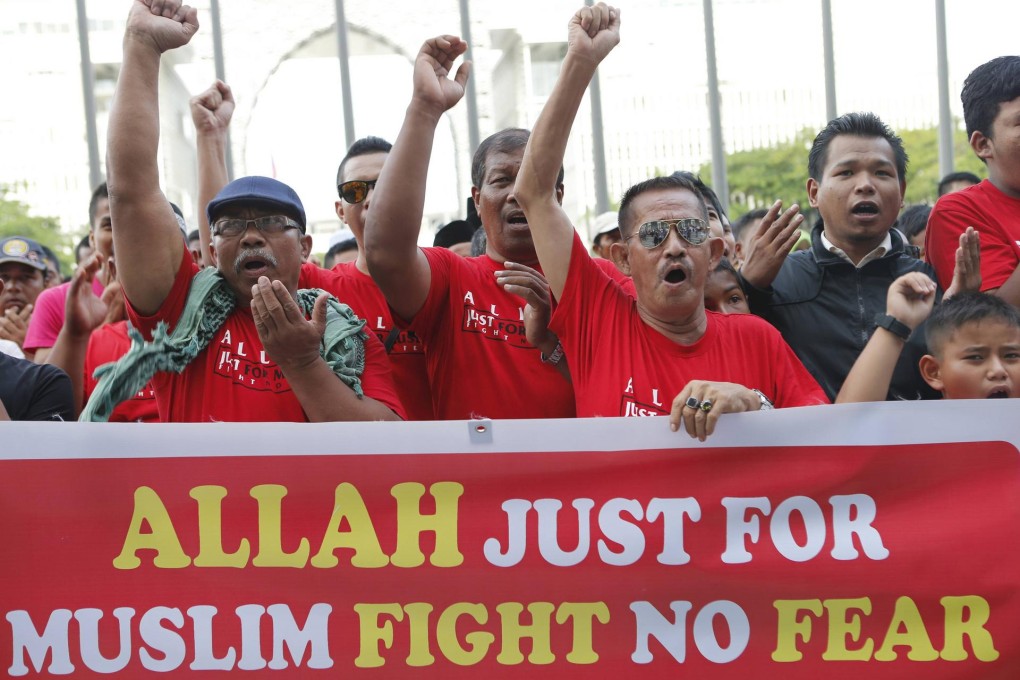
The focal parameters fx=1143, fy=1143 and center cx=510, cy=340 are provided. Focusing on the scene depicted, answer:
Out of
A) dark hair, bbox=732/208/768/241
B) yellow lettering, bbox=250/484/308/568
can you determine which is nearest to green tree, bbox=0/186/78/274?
dark hair, bbox=732/208/768/241

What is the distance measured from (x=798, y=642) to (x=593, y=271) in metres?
1.10

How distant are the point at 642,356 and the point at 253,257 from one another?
110 centimetres

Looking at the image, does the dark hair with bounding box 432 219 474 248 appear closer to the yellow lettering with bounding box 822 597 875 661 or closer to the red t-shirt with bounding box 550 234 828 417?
the red t-shirt with bounding box 550 234 828 417

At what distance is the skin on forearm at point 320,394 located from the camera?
289 cm

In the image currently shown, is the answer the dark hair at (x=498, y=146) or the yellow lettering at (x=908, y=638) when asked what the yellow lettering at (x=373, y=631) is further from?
the dark hair at (x=498, y=146)

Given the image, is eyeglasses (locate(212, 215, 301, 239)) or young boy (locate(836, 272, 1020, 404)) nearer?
young boy (locate(836, 272, 1020, 404))

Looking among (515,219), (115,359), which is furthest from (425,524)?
(115,359)

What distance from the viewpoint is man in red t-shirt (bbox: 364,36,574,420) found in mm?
3256

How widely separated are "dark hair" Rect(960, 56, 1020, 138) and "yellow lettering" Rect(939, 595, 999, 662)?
163cm

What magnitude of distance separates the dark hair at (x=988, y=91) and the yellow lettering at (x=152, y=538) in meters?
2.67

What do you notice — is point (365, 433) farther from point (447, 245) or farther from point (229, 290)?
point (447, 245)

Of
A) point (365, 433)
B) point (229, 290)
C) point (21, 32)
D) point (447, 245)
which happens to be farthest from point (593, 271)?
point (21, 32)

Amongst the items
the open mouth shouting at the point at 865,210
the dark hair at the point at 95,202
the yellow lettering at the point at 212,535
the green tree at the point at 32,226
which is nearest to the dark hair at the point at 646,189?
the open mouth shouting at the point at 865,210

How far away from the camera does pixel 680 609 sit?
8.44ft
